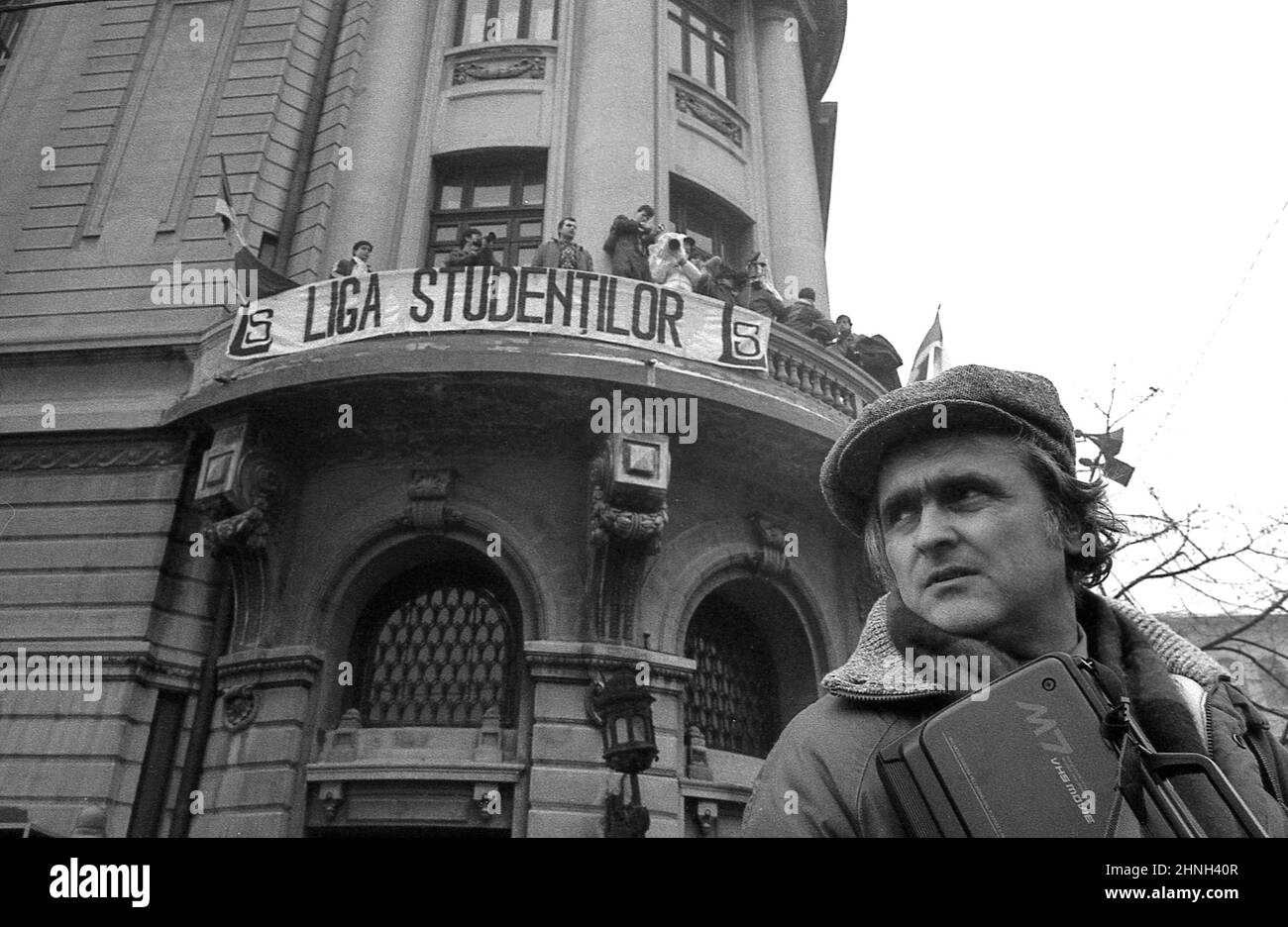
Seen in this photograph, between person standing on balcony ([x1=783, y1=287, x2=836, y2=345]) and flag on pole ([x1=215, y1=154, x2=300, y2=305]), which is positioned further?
person standing on balcony ([x1=783, y1=287, x2=836, y2=345])

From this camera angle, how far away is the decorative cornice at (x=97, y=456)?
10.7 m

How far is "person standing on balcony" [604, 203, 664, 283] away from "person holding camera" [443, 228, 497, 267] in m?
1.52

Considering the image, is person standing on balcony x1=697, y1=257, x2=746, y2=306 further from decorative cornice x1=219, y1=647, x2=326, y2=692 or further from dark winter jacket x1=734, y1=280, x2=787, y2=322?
decorative cornice x1=219, y1=647, x2=326, y2=692

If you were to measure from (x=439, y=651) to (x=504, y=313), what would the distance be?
3672 millimetres

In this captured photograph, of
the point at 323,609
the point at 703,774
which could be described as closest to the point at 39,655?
the point at 323,609

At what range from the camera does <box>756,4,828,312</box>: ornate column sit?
575 inches

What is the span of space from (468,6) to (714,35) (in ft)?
13.9

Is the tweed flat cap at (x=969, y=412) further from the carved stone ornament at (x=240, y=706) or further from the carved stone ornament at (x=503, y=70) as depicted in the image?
the carved stone ornament at (x=503, y=70)

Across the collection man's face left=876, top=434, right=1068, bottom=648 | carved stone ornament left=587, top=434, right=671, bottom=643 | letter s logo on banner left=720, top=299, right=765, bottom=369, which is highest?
letter s logo on banner left=720, top=299, right=765, bottom=369

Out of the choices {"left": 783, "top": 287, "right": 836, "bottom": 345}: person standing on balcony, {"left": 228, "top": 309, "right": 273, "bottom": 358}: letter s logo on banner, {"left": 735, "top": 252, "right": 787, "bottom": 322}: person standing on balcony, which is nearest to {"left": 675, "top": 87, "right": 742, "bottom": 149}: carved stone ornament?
{"left": 735, "top": 252, "right": 787, "bottom": 322}: person standing on balcony

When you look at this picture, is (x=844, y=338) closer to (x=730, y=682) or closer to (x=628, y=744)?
(x=730, y=682)

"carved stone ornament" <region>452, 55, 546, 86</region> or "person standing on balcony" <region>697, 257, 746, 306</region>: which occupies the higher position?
"carved stone ornament" <region>452, 55, 546, 86</region>

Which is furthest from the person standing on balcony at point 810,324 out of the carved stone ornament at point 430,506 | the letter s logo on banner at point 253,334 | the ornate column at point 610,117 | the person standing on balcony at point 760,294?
the letter s logo on banner at point 253,334
